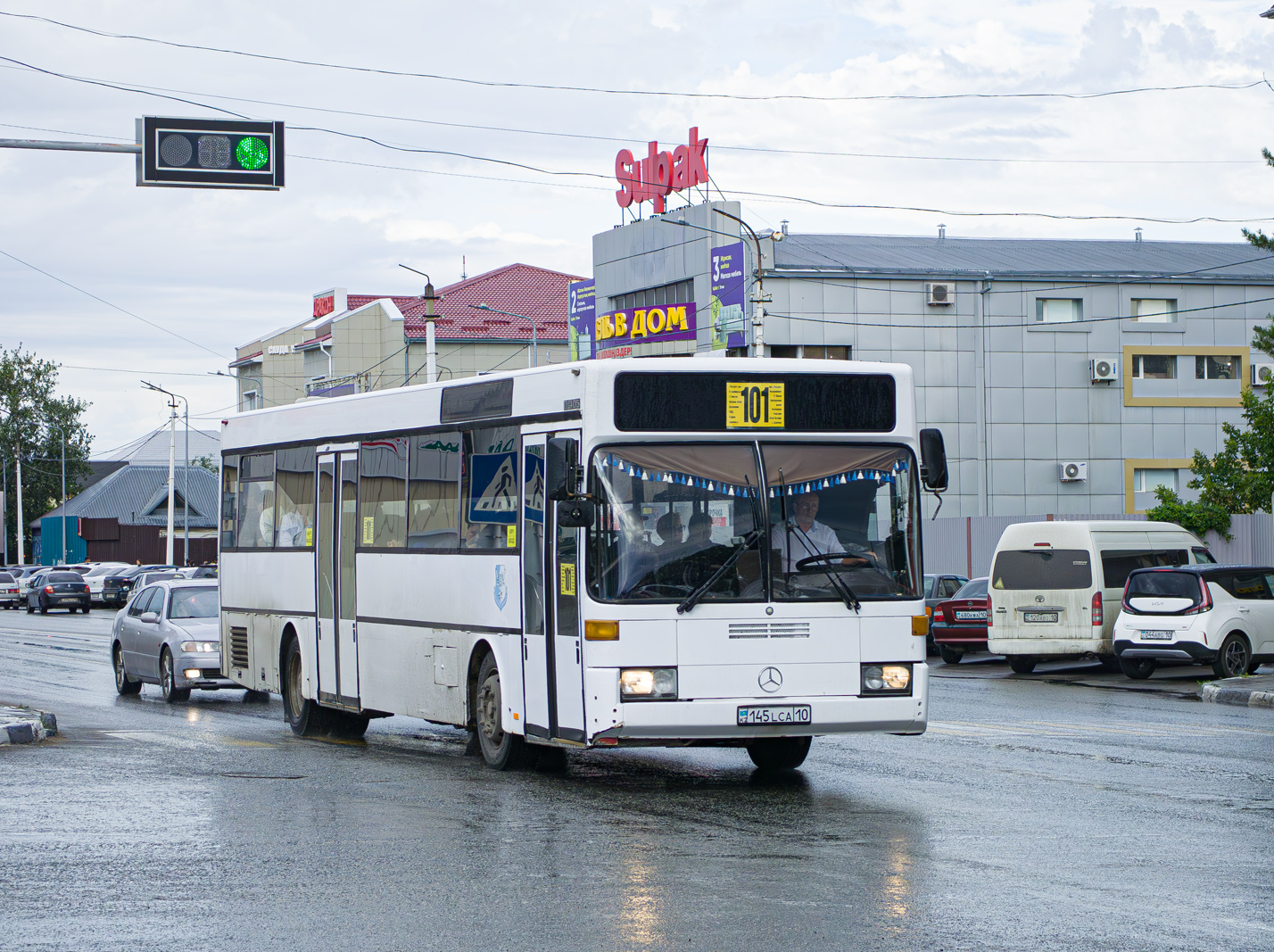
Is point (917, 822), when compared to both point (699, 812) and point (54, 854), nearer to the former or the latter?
point (699, 812)

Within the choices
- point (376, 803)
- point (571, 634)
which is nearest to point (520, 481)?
point (571, 634)

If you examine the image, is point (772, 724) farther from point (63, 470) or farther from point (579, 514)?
point (63, 470)

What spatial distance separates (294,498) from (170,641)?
228 inches

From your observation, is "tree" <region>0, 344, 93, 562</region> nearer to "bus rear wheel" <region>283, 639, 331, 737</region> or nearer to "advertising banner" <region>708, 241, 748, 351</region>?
"advertising banner" <region>708, 241, 748, 351</region>

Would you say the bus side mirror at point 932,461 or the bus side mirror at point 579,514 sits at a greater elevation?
the bus side mirror at point 932,461

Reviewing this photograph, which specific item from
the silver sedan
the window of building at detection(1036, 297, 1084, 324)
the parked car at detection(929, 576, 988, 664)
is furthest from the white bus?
the window of building at detection(1036, 297, 1084, 324)

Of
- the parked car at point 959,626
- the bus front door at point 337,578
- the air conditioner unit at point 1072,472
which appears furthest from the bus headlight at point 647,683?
the air conditioner unit at point 1072,472

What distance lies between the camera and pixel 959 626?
29.3 metres

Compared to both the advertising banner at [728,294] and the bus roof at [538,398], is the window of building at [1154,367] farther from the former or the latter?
the bus roof at [538,398]

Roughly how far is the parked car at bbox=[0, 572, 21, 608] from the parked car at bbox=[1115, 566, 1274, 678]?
55.2 metres

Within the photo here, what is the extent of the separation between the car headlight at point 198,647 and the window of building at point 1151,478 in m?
41.0

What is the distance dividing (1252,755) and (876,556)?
455 centimetres

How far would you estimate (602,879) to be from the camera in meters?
8.41

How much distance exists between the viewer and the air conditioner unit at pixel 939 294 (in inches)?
2108
